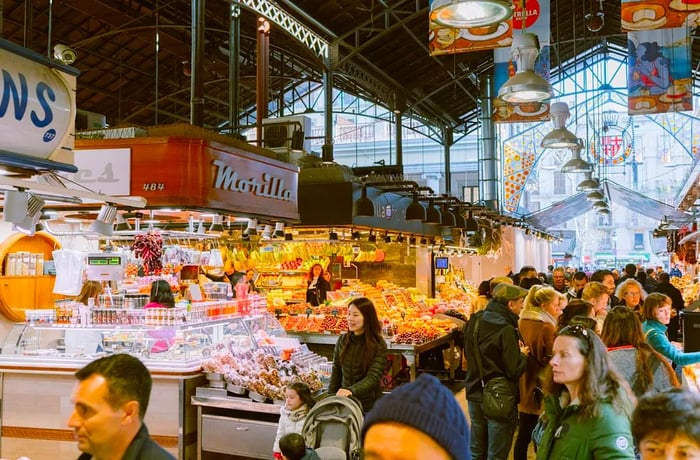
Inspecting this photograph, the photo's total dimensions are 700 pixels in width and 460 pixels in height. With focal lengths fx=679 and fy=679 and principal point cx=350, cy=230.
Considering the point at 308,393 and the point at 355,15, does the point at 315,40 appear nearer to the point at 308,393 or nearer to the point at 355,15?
the point at 355,15

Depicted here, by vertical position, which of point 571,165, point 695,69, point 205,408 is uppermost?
point 695,69

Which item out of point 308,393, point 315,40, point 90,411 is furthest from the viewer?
point 315,40

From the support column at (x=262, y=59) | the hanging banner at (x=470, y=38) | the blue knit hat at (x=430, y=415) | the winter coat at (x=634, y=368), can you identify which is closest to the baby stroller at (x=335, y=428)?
the winter coat at (x=634, y=368)

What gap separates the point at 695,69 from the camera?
71.8ft

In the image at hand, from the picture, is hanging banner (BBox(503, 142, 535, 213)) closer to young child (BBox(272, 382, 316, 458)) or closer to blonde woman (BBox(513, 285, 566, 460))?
blonde woman (BBox(513, 285, 566, 460))

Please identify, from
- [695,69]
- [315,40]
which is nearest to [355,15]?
[315,40]

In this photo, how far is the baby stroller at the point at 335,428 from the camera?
14.4ft

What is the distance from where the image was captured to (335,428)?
448cm

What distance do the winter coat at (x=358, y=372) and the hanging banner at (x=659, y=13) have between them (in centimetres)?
528

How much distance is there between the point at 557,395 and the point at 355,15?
1223 cm

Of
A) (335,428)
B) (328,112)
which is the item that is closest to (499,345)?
(335,428)

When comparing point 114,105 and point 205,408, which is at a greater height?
point 114,105

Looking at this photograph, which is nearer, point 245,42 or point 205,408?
point 205,408

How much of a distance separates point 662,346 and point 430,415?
4106 mm
